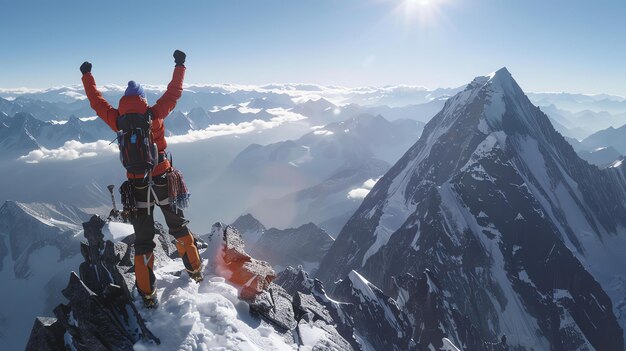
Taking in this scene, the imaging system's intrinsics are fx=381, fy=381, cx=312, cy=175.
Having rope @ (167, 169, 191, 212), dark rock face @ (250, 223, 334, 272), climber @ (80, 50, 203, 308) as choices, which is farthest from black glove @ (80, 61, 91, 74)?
dark rock face @ (250, 223, 334, 272)

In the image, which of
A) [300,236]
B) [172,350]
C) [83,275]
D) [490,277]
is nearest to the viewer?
[172,350]

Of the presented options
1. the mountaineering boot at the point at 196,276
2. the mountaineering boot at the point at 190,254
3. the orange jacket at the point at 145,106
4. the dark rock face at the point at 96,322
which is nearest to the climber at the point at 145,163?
the orange jacket at the point at 145,106

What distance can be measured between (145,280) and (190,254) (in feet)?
6.09

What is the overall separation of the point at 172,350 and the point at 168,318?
1.19m

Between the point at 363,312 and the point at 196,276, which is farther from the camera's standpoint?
the point at 363,312

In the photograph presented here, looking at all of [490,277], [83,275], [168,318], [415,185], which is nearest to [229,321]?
[168,318]

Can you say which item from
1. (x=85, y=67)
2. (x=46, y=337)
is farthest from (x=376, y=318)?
(x=85, y=67)

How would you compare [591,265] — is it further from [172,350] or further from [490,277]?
[172,350]

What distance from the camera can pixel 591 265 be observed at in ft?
417

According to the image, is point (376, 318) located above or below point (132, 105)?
below

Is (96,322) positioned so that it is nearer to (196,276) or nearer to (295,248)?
(196,276)

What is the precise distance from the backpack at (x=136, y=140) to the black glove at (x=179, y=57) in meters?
1.83

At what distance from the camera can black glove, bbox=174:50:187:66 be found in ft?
37.8

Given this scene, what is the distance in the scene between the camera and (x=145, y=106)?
11.0 m
